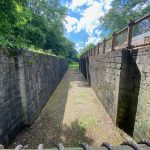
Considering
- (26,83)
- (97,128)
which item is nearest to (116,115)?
(97,128)

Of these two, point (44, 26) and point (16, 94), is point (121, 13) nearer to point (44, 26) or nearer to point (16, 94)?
point (44, 26)

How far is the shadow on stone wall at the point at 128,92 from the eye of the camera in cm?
453

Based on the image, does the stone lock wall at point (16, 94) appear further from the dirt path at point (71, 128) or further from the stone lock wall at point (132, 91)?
the stone lock wall at point (132, 91)

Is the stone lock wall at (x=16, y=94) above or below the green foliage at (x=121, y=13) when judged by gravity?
below

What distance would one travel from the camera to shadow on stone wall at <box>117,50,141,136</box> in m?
4.53

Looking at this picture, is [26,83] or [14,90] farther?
[26,83]

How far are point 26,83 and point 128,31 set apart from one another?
3.57 m

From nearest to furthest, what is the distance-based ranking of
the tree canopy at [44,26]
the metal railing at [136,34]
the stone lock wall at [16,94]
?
the stone lock wall at [16,94]
the metal railing at [136,34]
the tree canopy at [44,26]

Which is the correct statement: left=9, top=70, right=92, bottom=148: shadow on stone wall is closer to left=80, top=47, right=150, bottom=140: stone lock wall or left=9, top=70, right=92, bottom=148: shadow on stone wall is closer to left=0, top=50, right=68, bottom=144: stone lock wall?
left=0, top=50, right=68, bottom=144: stone lock wall

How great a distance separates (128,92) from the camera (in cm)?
482

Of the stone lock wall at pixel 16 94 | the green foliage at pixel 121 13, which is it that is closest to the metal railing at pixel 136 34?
the stone lock wall at pixel 16 94

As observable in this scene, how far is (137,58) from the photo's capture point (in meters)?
4.19

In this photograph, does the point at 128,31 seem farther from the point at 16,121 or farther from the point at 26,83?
the point at 16,121

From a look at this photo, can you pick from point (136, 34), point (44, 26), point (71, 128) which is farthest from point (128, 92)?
point (44, 26)
